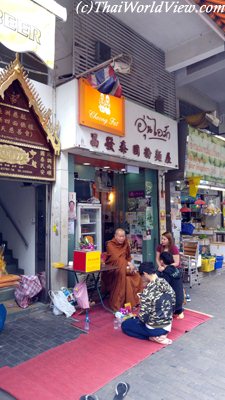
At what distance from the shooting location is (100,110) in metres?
6.27

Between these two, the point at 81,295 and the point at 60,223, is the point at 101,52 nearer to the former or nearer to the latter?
the point at 60,223

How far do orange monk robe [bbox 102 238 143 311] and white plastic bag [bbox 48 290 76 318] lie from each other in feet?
2.61

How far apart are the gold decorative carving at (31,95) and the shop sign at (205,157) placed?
426cm

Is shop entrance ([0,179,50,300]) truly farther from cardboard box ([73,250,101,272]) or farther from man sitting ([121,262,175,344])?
man sitting ([121,262,175,344])

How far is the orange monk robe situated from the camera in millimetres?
5879

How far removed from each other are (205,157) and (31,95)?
236 inches

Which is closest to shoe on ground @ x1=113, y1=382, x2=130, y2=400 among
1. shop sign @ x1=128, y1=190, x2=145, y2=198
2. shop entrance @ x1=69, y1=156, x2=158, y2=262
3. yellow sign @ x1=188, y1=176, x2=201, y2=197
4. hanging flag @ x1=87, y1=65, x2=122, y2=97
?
shop entrance @ x1=69, y1=156, x2=158, y2=262

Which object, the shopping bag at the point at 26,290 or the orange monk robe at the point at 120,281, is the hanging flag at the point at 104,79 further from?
the shopping bag at the point at 26,290

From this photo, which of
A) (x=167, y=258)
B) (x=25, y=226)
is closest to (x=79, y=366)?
(x=167, y=258)

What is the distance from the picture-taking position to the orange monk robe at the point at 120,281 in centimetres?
588

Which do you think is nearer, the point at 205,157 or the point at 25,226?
the point at 25,226

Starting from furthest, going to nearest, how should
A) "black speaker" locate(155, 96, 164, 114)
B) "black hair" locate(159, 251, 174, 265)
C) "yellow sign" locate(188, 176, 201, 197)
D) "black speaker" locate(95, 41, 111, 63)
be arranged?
"yellow sign" locate(188, 176, 201, 197)
"black speaker" locate(155, 96, 164, 114)
"black speaker" locate(95, 41, 111, 63)
"black hair" locate(159, 251, 174, 265)

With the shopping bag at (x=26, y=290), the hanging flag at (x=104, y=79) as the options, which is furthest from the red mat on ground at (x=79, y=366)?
the hanging flag at (x=104, y=79)

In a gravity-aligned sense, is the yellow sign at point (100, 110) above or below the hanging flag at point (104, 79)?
below
